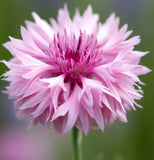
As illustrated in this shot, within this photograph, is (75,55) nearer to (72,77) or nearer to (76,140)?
(72,77)

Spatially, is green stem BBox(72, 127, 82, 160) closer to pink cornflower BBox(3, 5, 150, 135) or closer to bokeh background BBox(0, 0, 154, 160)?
pink cornflower BBox(3, 5, 150, 135)

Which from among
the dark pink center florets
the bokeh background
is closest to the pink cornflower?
the dark pink center florets

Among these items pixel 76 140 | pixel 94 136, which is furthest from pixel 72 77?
pixel 94 136

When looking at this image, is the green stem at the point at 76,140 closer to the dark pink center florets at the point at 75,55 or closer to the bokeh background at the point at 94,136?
the dark pink center florets at the point at 75,55

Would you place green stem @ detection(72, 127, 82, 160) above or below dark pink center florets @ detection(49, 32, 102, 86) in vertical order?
below

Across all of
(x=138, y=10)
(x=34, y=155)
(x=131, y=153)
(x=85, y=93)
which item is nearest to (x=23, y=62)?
(x=85, y=93)

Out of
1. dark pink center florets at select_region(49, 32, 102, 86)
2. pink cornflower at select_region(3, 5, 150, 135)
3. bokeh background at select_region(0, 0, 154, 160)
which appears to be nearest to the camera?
pink cornflower at select_region(3, 5, 150, 135)

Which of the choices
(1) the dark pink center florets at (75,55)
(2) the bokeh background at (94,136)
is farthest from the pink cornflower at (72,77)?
(2) the bokeh background at (94,136)
